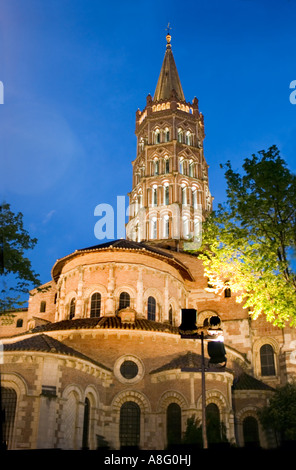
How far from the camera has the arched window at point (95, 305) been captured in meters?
31.2

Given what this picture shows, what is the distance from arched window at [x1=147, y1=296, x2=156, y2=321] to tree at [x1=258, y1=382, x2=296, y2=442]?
9497 mm

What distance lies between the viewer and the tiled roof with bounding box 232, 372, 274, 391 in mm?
30141

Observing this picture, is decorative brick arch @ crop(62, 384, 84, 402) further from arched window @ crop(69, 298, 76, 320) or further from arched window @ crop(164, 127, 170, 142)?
arched window @ crop(164, 127, 170, 142)

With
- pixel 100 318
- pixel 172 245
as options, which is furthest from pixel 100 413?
pixel 172 245

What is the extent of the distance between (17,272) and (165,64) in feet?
169

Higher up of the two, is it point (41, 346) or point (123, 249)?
point (123, 249)

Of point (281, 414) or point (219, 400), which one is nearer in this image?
point (219, 400)

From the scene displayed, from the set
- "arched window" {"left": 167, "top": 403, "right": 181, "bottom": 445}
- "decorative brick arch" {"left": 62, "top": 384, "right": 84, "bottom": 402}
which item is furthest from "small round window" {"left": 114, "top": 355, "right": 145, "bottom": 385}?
"decorative brick arch" {"left": 62, "top": 384, "right": 84, "bottom": 402}

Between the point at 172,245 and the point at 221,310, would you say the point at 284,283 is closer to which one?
the point at 221,310

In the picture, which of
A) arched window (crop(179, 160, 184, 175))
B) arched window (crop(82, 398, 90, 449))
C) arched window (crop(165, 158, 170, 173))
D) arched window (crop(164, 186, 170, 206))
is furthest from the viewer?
arched window (crop(179, 160, 184, 175))

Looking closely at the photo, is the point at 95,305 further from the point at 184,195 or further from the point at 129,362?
the point at 184,195

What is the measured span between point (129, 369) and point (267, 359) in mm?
12201

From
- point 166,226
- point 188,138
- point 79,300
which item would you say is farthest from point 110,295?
point 188,138

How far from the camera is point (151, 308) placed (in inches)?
1270
